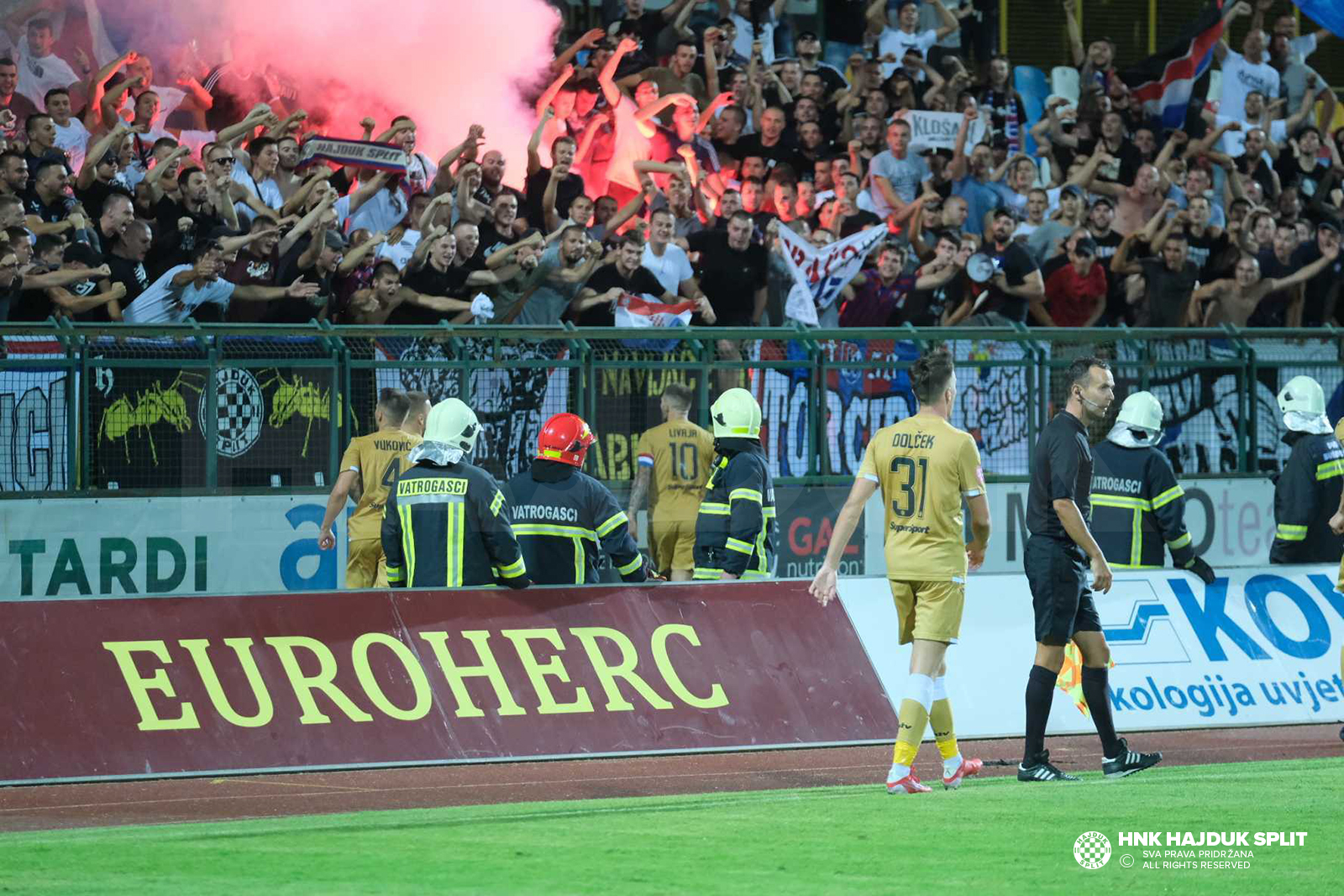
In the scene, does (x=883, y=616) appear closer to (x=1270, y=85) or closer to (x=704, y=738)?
(x=704, y=738)

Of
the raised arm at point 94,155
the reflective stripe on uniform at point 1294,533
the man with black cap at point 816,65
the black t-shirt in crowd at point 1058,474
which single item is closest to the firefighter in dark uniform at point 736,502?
the black t-shirt in crowd at point 1058,474

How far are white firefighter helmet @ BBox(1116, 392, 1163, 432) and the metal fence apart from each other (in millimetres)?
3720

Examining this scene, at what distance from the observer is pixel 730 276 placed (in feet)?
55.3

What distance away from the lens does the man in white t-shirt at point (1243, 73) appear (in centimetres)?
2294

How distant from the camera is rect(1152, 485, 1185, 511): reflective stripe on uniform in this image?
37.8 feet

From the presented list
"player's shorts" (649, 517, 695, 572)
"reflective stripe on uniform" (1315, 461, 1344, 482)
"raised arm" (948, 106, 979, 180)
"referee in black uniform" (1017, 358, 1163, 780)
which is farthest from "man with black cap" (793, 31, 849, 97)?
"referee in black uniform" (1017, 358, 1163, 780)

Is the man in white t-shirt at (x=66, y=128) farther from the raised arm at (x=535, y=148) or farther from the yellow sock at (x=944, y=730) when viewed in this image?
the yellow sock at (x=944, y=730)

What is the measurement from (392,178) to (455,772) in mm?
7544

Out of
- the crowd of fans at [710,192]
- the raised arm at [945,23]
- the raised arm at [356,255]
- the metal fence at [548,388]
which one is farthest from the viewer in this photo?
the raised arm at [945,23]

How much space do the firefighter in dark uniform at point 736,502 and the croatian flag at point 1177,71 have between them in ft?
39.8

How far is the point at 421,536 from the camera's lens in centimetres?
1066

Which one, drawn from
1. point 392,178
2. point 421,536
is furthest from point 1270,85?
point 421,536

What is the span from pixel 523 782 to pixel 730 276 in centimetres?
771

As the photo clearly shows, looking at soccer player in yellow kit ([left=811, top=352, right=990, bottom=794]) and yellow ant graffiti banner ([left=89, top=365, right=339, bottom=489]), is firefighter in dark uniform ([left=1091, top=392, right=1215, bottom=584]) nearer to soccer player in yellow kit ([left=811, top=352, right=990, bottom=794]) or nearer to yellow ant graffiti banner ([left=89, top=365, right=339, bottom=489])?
soccer player in yellow kit ([left=811, top=352, right=990, bottom=794])
